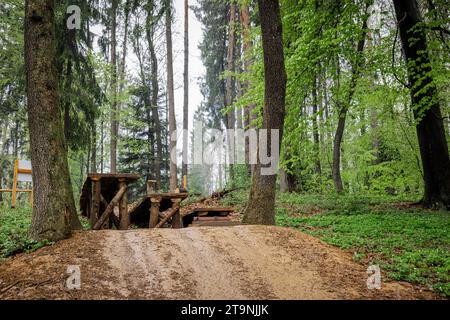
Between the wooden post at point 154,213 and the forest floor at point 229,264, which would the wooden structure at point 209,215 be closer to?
the wooden post at point 154,213

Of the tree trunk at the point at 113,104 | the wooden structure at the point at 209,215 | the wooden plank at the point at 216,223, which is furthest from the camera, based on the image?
the tree trunk at the point at 113,104

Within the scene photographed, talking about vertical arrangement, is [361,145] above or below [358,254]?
above

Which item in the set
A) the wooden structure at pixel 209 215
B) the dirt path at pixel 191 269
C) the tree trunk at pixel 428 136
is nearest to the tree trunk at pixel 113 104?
the wooden structure at pixel 209 215

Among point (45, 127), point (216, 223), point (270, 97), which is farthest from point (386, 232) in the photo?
point (45, 127)

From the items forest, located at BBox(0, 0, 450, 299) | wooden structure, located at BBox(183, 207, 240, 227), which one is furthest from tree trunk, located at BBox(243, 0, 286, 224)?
wooden structure, located at BBox(183, 207, 240, 227)

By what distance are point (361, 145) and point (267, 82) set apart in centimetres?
1390

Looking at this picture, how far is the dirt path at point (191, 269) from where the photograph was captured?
4.03 metres

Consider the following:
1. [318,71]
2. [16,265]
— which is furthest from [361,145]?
[16,265]

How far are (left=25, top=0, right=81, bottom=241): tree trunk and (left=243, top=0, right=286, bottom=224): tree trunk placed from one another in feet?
12.5

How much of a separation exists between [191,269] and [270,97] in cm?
427

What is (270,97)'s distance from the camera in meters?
7.30

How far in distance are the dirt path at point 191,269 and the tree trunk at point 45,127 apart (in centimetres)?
64
